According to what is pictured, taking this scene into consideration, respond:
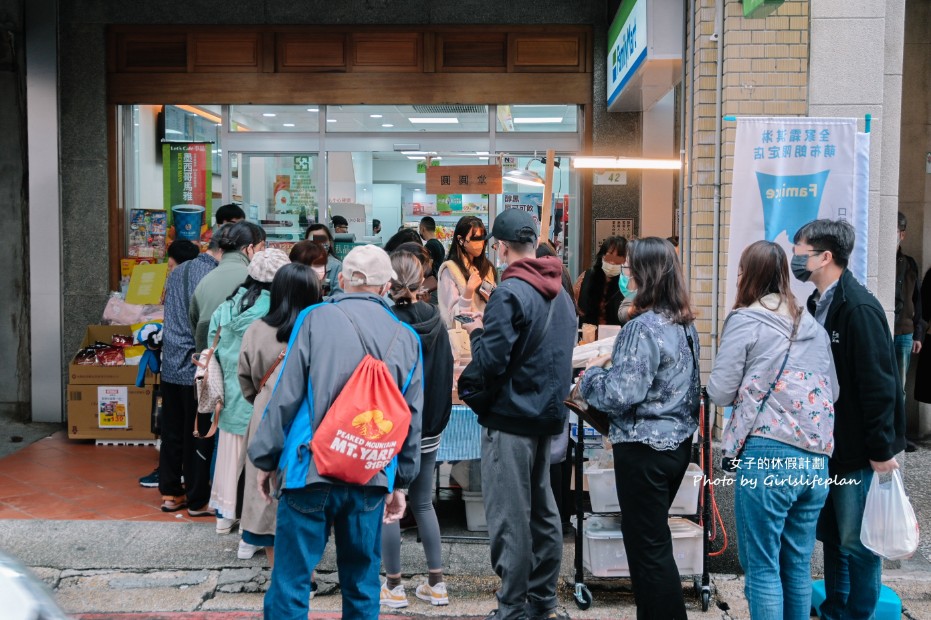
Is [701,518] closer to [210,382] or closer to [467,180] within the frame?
[210,382]

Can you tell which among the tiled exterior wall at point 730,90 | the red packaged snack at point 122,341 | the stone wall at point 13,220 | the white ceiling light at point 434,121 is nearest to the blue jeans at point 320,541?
the tiled exterior wall at point 730,90

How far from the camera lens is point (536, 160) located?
10.0m

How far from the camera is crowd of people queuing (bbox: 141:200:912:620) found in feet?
11.9

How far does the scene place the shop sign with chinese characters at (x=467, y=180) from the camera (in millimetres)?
8297

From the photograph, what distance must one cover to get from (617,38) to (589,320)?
2656 mm

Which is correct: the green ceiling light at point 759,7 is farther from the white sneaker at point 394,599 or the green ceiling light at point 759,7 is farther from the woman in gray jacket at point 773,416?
the white sneaker at point 394,599

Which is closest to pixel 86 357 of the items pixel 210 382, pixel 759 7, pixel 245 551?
pixel 210 382

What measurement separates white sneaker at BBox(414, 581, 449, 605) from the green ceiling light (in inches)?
156

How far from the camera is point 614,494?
497cm

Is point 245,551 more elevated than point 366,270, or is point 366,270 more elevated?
point 366,270

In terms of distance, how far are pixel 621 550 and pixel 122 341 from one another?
5.65 m

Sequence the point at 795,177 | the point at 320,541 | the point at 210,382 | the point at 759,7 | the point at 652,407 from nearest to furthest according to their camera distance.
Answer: the point at 320,541, the point at 652,407, the point at 210,382, the point at 759,7, the point at 795,177

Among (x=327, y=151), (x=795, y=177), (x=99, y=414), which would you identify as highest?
(x=327, y=151)

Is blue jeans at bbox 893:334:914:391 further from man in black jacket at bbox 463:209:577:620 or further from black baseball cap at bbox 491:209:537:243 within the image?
black baseball cap at bbox 491:209:537:243
